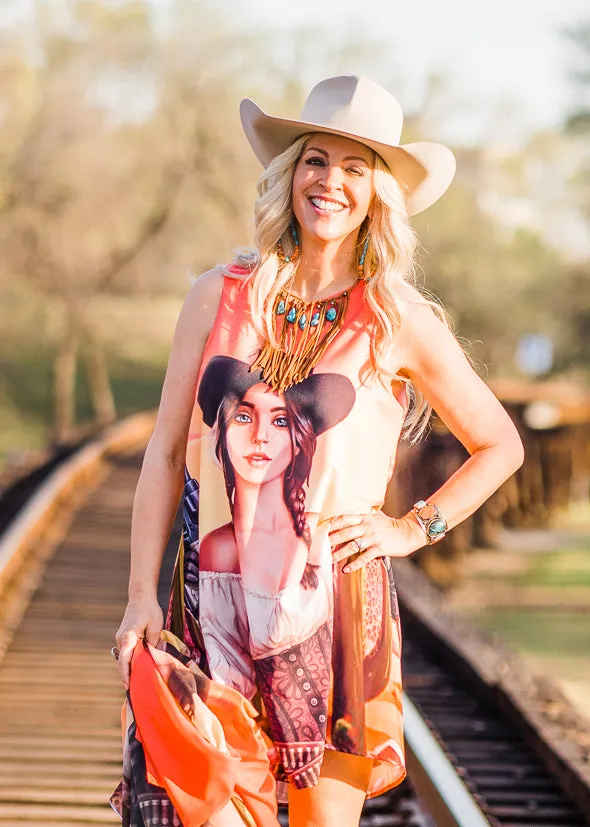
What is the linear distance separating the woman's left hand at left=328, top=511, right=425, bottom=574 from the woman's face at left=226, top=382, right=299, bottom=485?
0.15 meters

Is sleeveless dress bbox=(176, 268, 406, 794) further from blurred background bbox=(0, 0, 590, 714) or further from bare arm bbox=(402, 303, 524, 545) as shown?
blurred background bbox=(0, 0, 590, 714)

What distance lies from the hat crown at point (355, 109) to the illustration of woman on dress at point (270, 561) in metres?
0.50

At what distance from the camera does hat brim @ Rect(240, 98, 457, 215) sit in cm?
277

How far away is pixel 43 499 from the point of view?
38.6 ft

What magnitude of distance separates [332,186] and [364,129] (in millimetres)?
122

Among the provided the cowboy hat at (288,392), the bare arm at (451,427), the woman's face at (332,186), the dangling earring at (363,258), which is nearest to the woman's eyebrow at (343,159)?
the woman's face at (332,186)

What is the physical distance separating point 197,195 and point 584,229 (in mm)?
19909

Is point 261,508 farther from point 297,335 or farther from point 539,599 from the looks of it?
point 539,599

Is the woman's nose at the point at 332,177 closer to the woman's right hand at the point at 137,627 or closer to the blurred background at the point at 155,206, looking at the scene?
the woman's right hand at the point at 137,627

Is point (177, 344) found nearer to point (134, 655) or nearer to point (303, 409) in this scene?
point (303, 409)

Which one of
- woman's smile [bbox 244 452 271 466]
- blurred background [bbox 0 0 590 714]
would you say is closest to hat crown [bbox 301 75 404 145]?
woman's smile [bbox 244 452 271 466]

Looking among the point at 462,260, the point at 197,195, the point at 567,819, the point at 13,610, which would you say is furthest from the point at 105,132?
the point at 567,819

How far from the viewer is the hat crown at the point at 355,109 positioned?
9.00 feet

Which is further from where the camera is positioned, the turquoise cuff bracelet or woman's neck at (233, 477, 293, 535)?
the turquoise cuff bracelet
